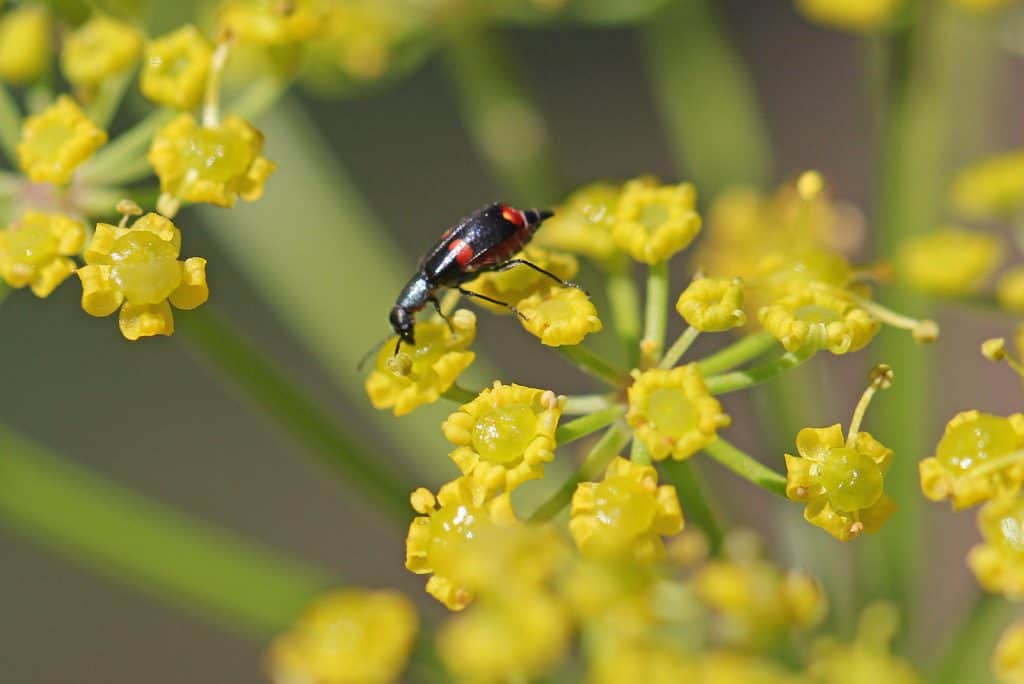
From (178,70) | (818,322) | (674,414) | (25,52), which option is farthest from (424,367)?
(25,52)

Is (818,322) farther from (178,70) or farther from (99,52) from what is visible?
(99,52)

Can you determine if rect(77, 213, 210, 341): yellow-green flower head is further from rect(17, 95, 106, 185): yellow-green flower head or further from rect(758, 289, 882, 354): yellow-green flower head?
rect(758, 289, 882, 354): yellow-green flower head

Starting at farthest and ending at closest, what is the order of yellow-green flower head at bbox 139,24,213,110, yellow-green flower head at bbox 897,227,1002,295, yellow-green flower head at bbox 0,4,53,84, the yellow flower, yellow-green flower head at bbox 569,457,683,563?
1. yellow-green flower head at bbox 897,227,1002,295
2. yellow-green flower head at bbox 0,4,53,84
3. yellow-green flower head at bbox 139,24,213,110
4. the yellow flower
5. yellow-green flower head at bbox 569,457,683,563

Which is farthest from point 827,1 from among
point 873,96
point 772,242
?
point 772,242

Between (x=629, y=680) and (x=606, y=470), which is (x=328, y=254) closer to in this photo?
(x=606, y=470)

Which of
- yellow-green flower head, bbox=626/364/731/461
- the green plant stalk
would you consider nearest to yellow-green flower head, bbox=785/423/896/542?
yellow-green flower head, bbox=626/364/731/461

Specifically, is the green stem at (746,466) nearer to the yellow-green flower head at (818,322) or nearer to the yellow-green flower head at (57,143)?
the yellow-green flower head at (818,322)
